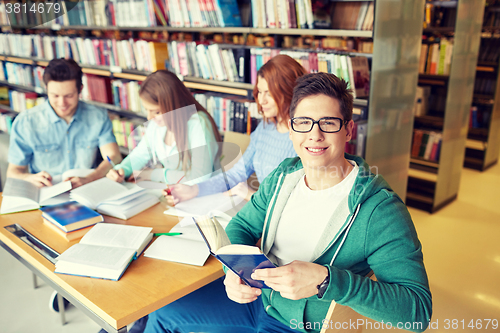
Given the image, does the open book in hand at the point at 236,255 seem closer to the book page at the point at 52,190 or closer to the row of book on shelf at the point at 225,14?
the book page at the point at 52,190

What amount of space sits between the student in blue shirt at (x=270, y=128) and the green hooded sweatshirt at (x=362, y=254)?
0.33 m

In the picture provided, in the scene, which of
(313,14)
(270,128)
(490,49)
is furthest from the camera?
(490,49)

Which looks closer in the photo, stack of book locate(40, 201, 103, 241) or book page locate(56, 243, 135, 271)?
book page locate(56, 243, 135, 271)

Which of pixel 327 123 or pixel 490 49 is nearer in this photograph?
pixel 327 123

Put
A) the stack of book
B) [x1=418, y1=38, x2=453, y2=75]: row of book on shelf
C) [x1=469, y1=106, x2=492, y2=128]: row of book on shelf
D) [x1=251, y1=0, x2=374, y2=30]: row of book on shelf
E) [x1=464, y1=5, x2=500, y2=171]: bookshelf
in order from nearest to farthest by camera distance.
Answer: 1. the stack of book
2. [x1=251, y1=0, x2=374, y2=30]: row of book on shelf
3. [x1=418, y1=38, x2=453, y2=75]: row of book on shelf
4. [x1=464, y1=5, x2=500, y2=171]: bookshelf
5. [x1=469, y1=106, x2=492, y2=128]: row of book on shelf

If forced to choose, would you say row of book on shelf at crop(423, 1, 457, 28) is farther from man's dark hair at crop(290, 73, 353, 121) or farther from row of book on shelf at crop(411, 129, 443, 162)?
man's dark hair at crop(290, 73, 353, 121)

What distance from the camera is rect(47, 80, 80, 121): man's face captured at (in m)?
2.26

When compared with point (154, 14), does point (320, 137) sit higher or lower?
lower

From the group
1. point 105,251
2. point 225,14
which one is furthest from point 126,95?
point 105,251

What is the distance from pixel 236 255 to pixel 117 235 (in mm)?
639

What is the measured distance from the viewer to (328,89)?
3.66 feet

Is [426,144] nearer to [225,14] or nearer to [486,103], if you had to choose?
[486,103]

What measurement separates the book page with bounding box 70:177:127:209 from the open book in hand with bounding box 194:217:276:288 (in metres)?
0.81

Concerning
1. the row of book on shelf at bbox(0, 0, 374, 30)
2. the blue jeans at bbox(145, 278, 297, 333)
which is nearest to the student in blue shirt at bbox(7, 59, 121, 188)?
the row of book on shelf at bbox(0, 0, 374, 30)
